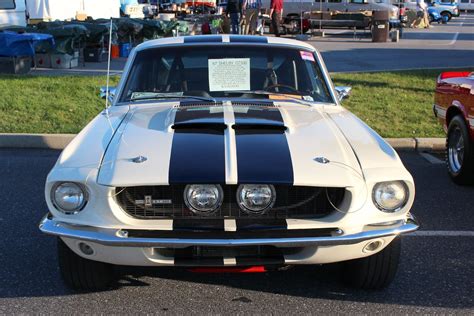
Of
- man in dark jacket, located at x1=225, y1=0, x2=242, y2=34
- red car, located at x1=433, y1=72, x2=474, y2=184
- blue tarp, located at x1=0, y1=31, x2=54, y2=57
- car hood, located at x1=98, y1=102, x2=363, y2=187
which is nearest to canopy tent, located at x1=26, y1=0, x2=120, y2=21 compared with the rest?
man in dark jacket, located at x1=225, y1=0, x2=242, y2=34

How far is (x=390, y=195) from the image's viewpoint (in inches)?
136

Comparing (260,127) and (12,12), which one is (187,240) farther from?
(12,12)

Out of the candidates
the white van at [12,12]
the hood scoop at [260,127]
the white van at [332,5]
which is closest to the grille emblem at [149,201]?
the hood scoop at [260,127]

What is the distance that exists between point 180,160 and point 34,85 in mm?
8434

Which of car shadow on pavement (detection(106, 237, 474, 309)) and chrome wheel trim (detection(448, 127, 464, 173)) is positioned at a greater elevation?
chrome wheel trim (detection(448, 127, 464, 173))

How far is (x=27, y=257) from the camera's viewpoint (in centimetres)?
451

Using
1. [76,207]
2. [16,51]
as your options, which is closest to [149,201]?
[76,207]

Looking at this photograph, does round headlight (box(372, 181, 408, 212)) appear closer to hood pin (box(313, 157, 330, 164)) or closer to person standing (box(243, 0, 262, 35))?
hood pin (box(313, 157, 330, 164))

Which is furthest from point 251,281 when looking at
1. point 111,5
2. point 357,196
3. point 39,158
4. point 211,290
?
point 111,5

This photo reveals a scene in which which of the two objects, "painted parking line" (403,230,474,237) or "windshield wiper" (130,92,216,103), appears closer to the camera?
"windshield wiper" (130,92,216,103)

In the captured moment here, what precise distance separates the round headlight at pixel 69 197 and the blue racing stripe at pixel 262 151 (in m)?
0.87

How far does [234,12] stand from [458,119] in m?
12.5

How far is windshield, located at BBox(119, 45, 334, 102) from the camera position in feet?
15.6

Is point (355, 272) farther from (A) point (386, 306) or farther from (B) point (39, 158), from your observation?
(B) point (39, 158)
